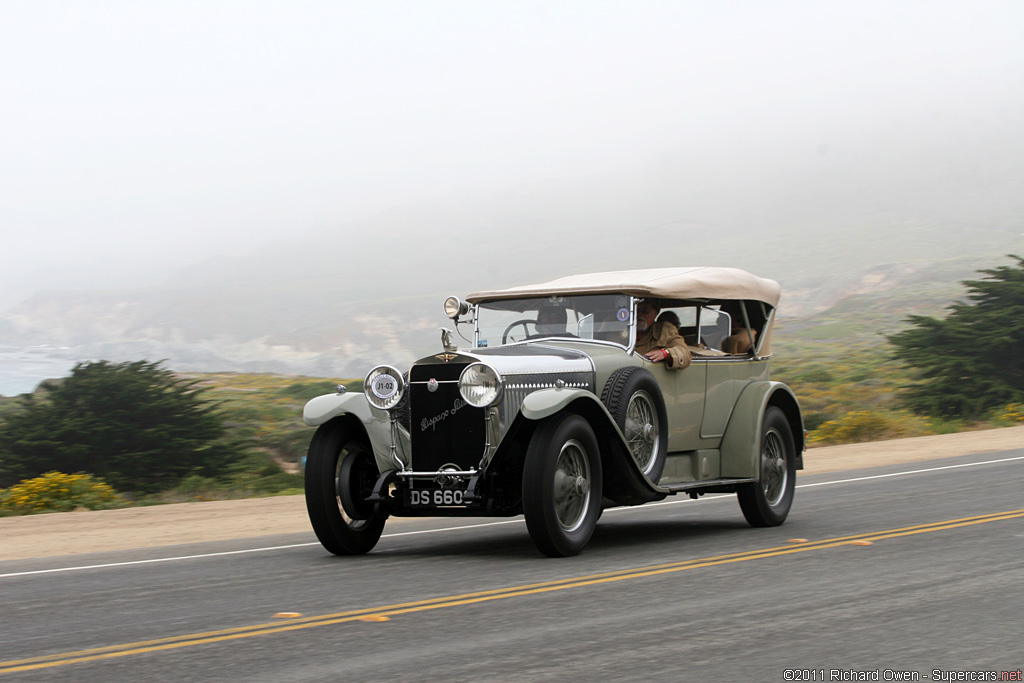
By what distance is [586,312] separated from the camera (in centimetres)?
1009

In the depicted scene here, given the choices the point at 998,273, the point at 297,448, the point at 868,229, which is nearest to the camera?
the point at 297,448

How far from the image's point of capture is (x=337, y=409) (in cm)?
905

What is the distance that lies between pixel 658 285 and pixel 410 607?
427 centimetres

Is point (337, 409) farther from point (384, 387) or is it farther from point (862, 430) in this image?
point (862, 430)

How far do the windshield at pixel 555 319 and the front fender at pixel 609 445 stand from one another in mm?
1156

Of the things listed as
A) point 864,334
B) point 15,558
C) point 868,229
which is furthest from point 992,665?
point 868,229

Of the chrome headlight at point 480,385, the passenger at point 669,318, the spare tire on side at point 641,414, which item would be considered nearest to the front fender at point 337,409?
the chrome headlight at point 480,385

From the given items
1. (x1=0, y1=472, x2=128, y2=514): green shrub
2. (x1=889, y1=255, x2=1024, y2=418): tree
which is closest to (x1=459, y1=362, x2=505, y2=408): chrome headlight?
(x1=0, y1=472, x2=128, y2=514): green shrub

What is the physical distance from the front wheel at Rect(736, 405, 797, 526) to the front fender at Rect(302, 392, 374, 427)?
3.54 metres

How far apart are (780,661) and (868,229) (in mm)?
186471

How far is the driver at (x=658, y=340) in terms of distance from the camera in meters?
9.94

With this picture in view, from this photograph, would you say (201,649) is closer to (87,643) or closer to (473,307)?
(87,643)

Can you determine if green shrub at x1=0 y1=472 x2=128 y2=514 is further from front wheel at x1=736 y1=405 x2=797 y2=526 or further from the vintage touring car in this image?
front wheel at x1=736 y1=405 x2=797 y2=526

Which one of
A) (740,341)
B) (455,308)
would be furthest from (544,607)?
(740,341)
